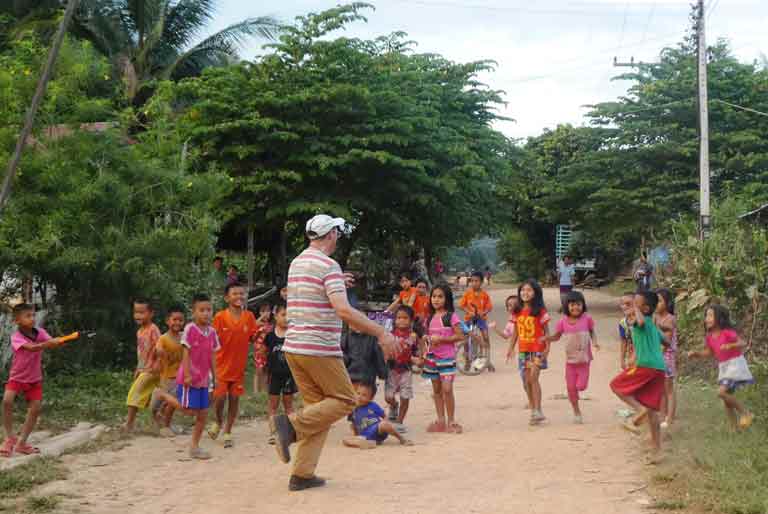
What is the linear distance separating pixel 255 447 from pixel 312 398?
7.18ft

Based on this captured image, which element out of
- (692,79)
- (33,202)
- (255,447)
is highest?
(692,79)

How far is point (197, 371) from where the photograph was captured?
7.96m

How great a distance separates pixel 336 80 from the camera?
1914 cm

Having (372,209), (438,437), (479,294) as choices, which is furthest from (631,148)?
(438,437)

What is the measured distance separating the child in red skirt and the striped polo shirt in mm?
2773

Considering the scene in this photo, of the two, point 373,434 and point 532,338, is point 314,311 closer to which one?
point 373,434

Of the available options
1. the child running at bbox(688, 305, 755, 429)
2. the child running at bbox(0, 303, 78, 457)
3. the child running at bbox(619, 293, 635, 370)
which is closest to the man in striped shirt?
the child running at bbox(0, 303, 78, 457)

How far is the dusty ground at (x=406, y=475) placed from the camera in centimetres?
623

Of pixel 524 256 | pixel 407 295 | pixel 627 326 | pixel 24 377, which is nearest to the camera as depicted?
pixel 24 377

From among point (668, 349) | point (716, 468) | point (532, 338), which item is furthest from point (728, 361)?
point (532, 338)

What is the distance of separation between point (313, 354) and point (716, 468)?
9.51 feet

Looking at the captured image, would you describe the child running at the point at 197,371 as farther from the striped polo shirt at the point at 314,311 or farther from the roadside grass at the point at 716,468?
the roadside grass at the point at 716,468

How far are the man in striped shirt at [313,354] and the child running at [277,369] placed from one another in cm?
228

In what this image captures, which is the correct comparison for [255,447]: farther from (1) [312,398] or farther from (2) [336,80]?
(2) [336,80]
